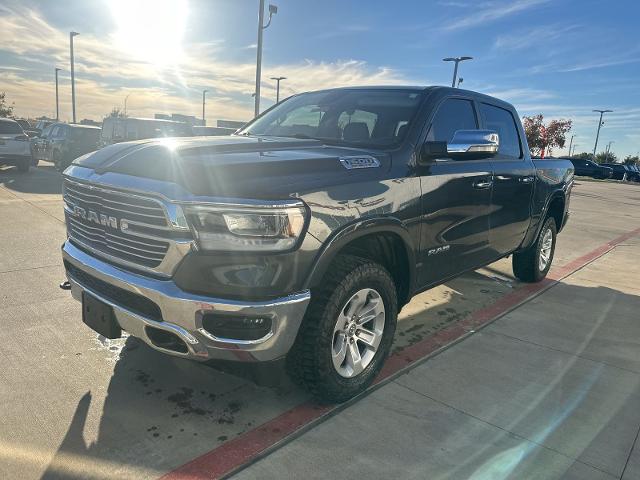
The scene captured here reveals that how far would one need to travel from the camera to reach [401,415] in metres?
2.77

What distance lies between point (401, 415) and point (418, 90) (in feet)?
7.51

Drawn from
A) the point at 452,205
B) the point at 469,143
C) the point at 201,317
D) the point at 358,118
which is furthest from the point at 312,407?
the point at 358,118

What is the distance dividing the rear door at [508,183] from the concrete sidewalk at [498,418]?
85cm

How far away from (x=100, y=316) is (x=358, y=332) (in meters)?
1.45

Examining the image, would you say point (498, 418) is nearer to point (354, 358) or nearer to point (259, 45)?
point (354, 358)

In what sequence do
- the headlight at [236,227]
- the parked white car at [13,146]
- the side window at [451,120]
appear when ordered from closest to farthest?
1. the headlight at [236,227]
2. the side window at [451,120]
3. the parked white car at [13,146]

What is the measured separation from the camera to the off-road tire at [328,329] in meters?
2.52

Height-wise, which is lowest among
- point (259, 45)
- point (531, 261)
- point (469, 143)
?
point (531, 261)

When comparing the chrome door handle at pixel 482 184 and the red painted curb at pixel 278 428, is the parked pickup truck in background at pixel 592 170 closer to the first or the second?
the chrome door handle at pixel 482 184

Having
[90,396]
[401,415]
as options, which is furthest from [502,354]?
[90,396]

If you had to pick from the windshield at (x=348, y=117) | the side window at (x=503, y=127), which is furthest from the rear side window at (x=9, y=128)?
the side window at (x=503, y=127)

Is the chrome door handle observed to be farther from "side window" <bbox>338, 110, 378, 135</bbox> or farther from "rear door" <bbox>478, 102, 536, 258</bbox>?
"side window" <bbox>338, 110, 378, 135</bbox>

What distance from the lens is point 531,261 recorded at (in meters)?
5.46

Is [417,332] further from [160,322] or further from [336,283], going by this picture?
[160,322]
